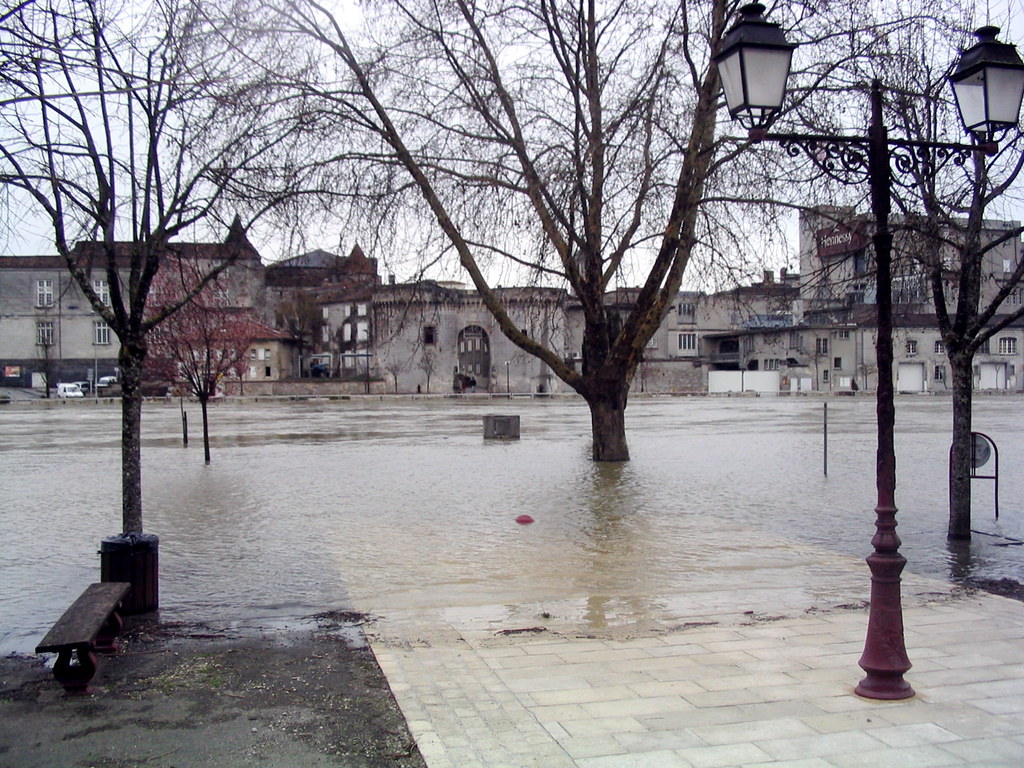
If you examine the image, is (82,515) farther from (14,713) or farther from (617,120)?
(617,120)

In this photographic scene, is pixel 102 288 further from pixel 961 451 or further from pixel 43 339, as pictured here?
pixel 961 451

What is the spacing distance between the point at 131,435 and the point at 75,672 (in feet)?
9.81

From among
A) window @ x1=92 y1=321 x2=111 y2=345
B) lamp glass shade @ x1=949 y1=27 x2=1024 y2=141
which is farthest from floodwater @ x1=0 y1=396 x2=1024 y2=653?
window @ x1=92 y1=321 x2=111 y2=345

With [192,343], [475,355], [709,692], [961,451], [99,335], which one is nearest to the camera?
[709,692]

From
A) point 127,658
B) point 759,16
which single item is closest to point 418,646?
point 127,658

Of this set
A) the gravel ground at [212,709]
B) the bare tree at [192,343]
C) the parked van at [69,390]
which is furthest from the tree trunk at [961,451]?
the parked van at [69,390]

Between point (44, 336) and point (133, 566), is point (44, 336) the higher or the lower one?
the higher one

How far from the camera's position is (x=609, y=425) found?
21.4 meters

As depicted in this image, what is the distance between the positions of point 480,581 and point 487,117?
452 inches

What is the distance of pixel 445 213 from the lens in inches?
721

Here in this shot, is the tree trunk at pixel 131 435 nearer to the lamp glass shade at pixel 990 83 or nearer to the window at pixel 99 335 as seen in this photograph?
the lamp glass shade at pixel 990 83

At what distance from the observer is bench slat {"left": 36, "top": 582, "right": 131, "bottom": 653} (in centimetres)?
554

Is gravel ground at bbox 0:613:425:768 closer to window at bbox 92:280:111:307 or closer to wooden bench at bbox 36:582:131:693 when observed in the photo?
wooden bench at bbox 36:582:131:693

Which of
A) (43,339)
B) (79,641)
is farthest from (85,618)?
(43,339)
